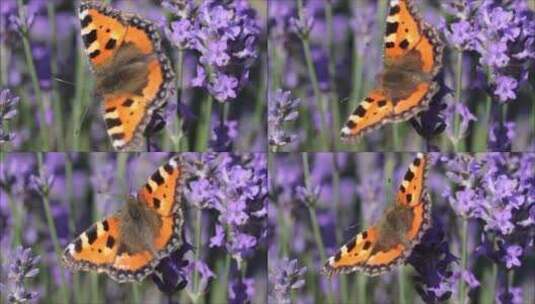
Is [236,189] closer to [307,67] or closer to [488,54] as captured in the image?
[307,67]

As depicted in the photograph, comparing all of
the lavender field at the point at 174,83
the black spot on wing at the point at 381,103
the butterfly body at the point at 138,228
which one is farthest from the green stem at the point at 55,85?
the black spot on wing at the point at 381,103

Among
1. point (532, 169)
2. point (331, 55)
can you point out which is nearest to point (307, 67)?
point (331, 55)

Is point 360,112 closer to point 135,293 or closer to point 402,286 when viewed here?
point 402,286

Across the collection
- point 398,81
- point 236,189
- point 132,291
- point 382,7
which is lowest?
point 132,291

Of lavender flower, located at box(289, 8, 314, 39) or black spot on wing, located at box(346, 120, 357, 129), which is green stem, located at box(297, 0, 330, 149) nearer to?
lavender flower, located at box(289, 8, 314, 39)

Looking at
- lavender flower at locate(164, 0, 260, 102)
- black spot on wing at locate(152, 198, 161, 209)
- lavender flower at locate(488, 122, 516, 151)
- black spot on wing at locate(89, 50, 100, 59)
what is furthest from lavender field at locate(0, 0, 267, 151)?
lavender flower at locate(488, 122, 516, 151)
